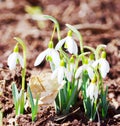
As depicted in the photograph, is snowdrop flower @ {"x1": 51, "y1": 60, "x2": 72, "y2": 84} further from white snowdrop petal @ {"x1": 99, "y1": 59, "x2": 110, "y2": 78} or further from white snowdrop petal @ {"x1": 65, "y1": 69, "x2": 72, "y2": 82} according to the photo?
white snowdrop petal @ {"x1": 99, "y1": 59, "x2": 110, "y2": 78}

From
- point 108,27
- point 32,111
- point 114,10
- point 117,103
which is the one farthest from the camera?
point 114,10

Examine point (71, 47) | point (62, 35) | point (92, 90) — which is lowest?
point (92, 90)

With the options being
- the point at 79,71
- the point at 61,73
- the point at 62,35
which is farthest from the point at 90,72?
the point at 62,35

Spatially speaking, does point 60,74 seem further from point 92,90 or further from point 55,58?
point 92,90

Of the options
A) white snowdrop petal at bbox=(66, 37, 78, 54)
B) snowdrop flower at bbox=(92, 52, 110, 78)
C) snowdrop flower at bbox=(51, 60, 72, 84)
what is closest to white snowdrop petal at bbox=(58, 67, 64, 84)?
snowdrop flower at bbox=(51, 60, 72, 84)

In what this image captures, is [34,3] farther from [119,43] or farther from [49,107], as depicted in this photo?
[49,107]

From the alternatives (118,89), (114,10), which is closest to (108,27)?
(114,10)

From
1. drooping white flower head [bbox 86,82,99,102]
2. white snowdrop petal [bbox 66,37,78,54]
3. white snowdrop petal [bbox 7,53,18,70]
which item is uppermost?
white snowdrop petal [bbox 66,37,78,54]
